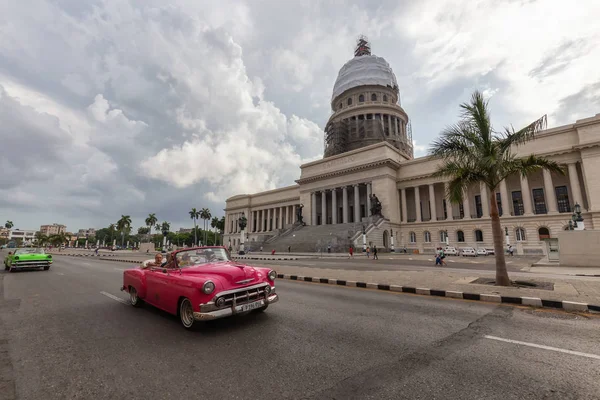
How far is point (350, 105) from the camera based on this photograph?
216 feet

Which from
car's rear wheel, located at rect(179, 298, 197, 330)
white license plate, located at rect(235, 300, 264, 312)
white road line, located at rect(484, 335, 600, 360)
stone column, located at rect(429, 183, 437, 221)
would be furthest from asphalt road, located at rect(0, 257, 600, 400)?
stone column, located at rect(429, 183, 437, 221)

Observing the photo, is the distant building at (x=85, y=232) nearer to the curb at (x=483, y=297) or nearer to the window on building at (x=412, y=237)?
the window on building at (x=412, y=237)

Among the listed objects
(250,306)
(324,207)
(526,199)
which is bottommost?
(250,306)

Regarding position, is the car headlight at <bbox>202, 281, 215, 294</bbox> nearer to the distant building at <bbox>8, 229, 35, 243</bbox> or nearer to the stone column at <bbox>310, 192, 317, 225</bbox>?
the stone column at <bbox>310, 192, 317, 225</bbox>

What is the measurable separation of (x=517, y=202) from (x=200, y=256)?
4724 cm

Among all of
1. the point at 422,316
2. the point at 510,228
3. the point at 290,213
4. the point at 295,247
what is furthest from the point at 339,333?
the point at 290,213

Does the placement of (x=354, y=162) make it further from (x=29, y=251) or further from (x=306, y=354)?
(x=306, y=354)

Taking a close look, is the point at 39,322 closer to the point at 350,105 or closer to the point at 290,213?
the point at 290,213

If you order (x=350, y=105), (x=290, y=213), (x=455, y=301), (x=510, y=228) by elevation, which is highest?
(x=350, y=105)

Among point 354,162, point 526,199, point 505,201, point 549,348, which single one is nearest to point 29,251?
point 549,348

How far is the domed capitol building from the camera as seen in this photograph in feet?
115

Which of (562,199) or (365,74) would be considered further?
(365,74)

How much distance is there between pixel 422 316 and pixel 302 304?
2606 millimetres

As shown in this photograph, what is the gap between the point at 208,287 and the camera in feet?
14.6
